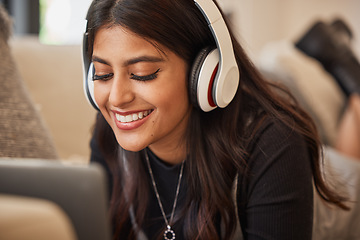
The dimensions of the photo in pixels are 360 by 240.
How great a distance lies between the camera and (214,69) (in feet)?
2.49

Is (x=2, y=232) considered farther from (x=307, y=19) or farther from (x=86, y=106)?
(x=307, y=19)

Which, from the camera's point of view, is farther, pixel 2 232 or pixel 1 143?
pixel 1 143

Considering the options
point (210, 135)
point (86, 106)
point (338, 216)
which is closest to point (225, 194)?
point (210, 135)

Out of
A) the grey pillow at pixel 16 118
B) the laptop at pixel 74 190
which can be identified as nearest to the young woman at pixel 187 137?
the grey pillow at pixel 16 118

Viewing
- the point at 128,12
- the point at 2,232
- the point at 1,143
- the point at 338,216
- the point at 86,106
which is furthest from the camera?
the point at 86,106

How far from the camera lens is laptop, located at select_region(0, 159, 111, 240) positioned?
0.39 m

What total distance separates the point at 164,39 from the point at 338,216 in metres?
0.83

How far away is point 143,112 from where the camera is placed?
2.56 feet

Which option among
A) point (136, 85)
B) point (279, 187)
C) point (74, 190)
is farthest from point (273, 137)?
point (74, 190)

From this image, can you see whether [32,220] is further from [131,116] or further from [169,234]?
[169,234]

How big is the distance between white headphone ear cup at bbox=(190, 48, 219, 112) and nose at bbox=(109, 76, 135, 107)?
0.12 meters

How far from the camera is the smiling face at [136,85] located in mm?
731

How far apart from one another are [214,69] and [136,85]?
0.50ft

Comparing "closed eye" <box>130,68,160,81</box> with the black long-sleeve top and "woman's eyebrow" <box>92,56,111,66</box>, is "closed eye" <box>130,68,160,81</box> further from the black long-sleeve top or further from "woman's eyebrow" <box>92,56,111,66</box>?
the black long-sleeve top
